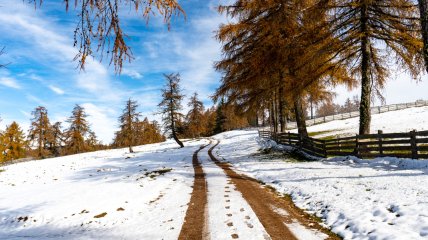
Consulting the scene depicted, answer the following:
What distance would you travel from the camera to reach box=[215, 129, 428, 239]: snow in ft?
17.0

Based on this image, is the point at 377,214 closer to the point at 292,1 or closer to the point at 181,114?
the point at 292,1

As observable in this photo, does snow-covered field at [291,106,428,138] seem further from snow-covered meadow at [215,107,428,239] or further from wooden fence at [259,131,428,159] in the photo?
snow-covered meadow at [215,107,428,239]

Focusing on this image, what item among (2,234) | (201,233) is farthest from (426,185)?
(2,234)

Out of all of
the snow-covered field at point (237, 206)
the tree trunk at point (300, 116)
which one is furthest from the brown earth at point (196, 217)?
the tree trunk at point (300, 116)

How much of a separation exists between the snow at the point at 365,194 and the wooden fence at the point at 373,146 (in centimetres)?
60

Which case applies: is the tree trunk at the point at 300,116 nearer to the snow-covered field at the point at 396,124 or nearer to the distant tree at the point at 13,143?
the snow-covered field at the point at 396,124

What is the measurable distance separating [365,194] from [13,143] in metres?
61.6

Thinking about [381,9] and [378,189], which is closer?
[378,189]

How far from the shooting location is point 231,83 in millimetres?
20203

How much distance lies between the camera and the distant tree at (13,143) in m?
51.3

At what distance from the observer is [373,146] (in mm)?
12398

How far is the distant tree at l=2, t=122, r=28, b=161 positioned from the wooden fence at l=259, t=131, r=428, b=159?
55.1 metres

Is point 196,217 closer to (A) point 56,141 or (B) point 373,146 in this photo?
(B) point 373,146

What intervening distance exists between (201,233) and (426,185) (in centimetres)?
601
